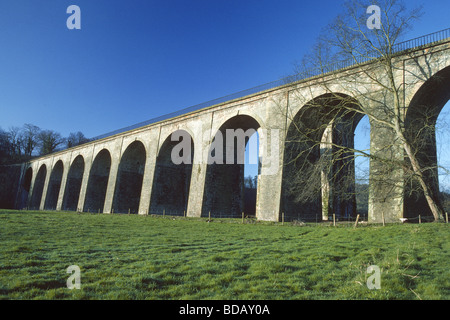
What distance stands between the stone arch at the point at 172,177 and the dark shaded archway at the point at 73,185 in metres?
17.1

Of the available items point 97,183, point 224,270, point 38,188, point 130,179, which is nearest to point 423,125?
point 224,270

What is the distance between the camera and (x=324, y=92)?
15.5 m

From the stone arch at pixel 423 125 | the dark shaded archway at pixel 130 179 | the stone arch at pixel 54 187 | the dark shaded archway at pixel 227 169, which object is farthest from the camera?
the stone arch at pixel 54 187

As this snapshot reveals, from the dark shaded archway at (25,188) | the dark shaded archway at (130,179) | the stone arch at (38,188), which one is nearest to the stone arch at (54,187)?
the stone arch at (38,188)

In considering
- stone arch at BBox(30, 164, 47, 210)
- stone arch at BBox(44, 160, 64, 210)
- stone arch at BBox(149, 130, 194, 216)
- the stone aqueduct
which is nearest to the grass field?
the stone aqueduct

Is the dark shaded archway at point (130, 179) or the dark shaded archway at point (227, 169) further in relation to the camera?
the dark shaded archway at point (130, 179)

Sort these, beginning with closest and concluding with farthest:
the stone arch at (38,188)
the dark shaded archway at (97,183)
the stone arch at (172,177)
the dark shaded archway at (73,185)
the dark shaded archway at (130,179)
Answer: the stone arch at (172,177) → the dark shaded archway at (130,179) → the dark shaded archway at (97,183) → the dark shaded archway at (73,185) → the stone arch at (38,188)

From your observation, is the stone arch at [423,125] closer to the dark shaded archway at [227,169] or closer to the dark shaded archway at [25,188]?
the dark shaded archway at [227,169]

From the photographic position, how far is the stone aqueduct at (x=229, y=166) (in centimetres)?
1261

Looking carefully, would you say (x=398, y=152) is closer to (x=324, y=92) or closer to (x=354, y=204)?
(x=324, y=92)

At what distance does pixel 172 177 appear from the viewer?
27203 millimetres

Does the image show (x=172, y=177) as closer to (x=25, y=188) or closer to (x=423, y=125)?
(x=423, y=125)

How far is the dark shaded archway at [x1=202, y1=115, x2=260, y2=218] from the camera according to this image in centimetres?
2125
